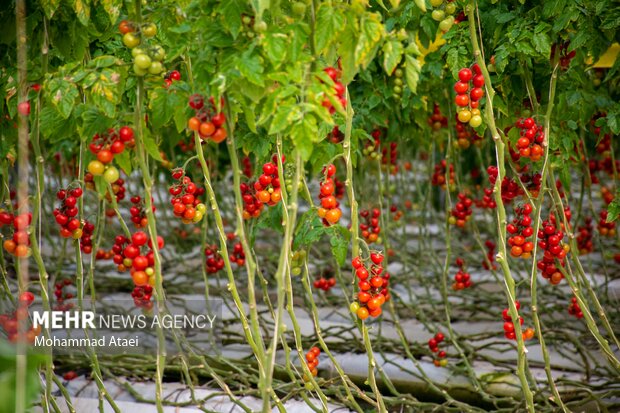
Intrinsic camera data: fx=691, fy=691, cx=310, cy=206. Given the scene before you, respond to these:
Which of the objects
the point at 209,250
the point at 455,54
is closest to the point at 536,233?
the point at 455,54

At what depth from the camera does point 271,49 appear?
118cm

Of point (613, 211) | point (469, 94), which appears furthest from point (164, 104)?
point (613, 211)

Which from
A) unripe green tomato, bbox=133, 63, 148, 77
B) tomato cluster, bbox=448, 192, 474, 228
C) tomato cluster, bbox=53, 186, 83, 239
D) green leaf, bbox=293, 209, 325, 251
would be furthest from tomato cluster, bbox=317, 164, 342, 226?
tomato cluster, bbox=448, 192, 474, 228

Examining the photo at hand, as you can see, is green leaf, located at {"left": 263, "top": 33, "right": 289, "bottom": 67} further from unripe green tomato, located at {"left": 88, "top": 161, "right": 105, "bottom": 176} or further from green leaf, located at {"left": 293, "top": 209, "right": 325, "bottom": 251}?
→ green leaf, located at {"left": 293, "top": 209, "right": 325, "bottom": 251}

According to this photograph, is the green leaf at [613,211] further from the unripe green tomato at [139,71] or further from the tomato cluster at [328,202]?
the unripe green tomato at [139,71]

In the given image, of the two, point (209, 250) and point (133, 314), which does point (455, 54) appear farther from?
point (133, 314)

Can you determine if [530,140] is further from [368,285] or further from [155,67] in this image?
[155,67]

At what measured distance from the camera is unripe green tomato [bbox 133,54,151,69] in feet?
4.19

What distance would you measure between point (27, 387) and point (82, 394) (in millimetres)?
1641

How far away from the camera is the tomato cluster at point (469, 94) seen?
1594 millimetres

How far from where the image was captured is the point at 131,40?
51.3 inches

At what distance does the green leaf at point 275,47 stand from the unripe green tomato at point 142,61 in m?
0.24

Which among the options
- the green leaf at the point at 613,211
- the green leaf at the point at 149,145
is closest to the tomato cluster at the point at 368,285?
the green leaf at the point at 149,145

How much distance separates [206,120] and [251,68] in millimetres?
145
